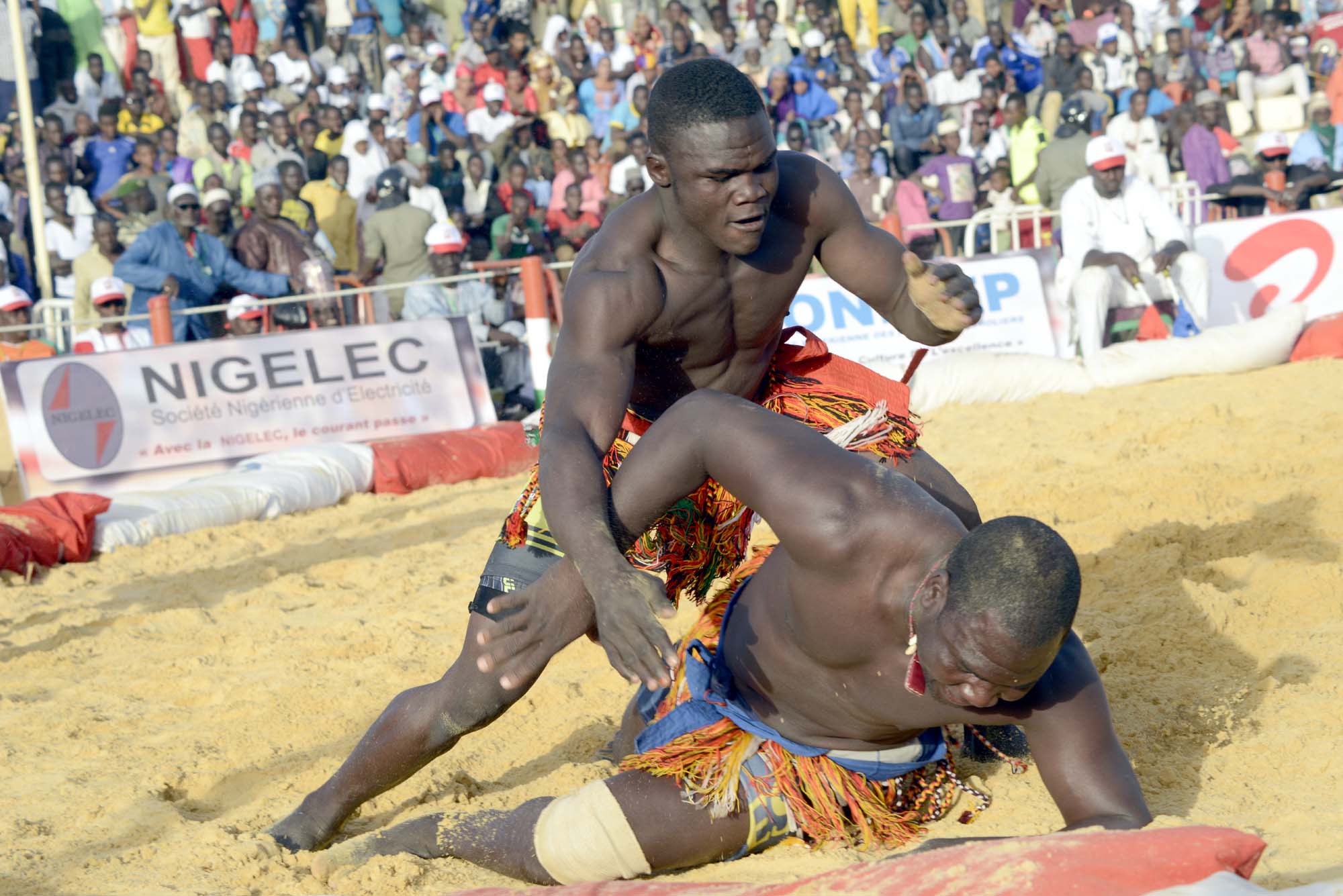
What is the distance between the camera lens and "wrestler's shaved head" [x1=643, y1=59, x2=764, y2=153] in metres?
2.98

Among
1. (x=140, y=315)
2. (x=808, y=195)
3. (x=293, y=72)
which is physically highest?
(x=293, y=72)

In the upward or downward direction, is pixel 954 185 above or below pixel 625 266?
below

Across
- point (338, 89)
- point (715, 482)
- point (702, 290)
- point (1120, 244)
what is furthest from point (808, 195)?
point (338, 89)

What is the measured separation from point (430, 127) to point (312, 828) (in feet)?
32.2

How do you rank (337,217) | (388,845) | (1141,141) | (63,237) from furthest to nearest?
(1141,141) → (337,217) → (63,237) → (388,845)

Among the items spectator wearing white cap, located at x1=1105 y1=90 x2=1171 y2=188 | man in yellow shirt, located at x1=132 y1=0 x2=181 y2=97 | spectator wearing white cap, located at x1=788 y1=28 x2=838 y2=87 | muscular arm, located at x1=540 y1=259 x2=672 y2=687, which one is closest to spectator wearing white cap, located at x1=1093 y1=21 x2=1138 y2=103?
spectator wearing white cap, located at x1=1105 y1=90 x2=1171 y2=188

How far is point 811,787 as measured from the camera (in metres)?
3.00

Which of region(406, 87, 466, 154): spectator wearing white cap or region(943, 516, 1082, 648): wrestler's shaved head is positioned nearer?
region(943, 516, 1082, 648): wrestler's shaved head

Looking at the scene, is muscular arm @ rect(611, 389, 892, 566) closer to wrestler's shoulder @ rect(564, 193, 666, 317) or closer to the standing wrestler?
the standing wrestler

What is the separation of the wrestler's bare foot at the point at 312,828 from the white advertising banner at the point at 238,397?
5318mm

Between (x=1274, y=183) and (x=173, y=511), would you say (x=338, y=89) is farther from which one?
(x=1274, y=183)

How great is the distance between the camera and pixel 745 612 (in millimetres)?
3137

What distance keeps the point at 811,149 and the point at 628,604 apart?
10909 mm

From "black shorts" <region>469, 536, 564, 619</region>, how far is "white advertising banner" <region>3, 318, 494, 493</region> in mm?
5508
